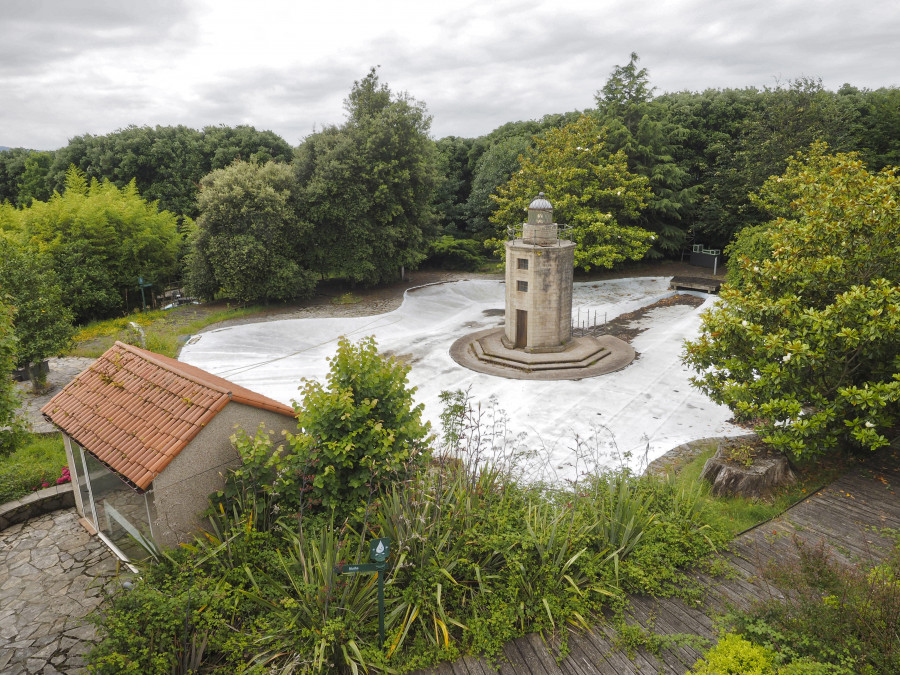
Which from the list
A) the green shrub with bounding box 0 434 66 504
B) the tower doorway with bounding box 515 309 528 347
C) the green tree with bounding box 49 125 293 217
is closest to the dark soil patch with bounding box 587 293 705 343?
the tower doorway with bounding box 515 309 528 347

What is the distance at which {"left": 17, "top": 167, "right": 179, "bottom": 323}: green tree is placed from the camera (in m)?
22.0

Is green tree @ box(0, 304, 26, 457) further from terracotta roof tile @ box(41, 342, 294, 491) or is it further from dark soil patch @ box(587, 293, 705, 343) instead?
dark soil patch @ box(587, 293, 705, 343)

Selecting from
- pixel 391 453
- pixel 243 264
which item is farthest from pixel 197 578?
pixel 243 264

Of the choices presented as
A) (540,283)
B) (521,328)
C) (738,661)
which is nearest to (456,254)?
(521,328)

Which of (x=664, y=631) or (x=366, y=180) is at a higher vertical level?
(x=366, y=180)

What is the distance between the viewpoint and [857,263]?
370 inches

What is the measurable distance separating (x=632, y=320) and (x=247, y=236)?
16489 mm

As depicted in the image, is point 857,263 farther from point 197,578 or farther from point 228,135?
point 228,135

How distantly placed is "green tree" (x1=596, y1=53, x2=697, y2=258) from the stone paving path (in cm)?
2771

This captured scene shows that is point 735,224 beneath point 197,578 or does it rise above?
above

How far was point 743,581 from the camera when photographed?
660 centimetres

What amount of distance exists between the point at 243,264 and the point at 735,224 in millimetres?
24857

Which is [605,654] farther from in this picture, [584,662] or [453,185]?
[453,185]

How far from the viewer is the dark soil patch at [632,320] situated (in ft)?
70.0
